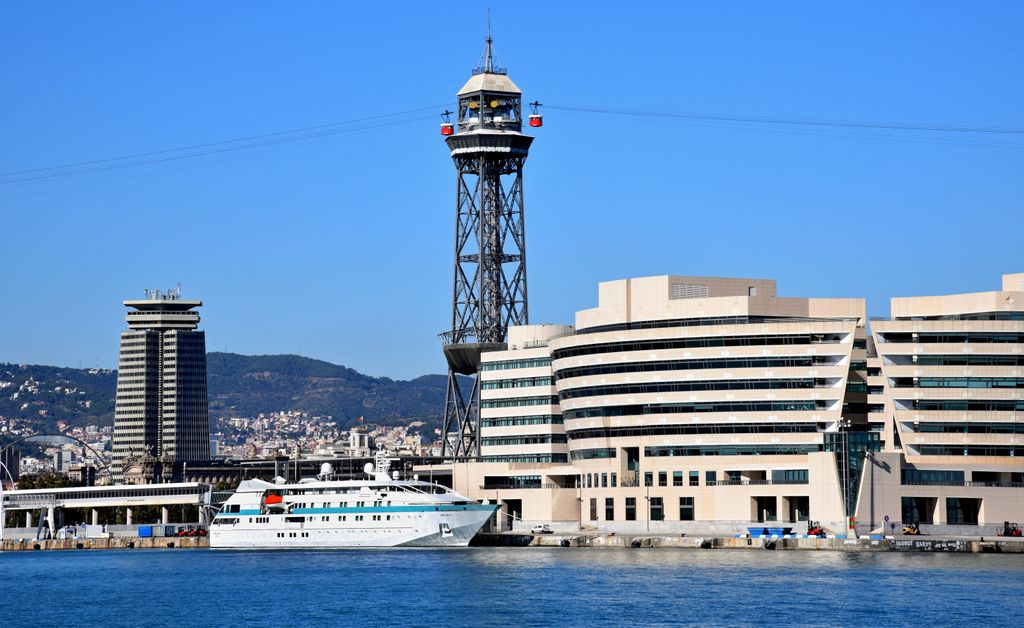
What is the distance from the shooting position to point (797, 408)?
173625 mm

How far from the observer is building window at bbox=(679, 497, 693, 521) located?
177 meters

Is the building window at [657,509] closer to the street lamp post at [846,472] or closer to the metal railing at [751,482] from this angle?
the metal railing at [751,482]

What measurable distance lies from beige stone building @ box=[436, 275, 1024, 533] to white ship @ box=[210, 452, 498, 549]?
19968 millimetres

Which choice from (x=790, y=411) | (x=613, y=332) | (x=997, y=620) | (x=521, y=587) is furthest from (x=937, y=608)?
(x=613, y=332)

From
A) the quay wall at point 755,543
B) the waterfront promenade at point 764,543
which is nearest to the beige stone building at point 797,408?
the waterfront promenade at point 764,543

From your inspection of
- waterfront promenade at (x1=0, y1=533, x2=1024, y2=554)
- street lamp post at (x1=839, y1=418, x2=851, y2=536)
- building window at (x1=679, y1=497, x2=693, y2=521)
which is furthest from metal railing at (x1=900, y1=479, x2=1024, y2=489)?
building window at (x1=679, y1=497, x2=693, y2=521)

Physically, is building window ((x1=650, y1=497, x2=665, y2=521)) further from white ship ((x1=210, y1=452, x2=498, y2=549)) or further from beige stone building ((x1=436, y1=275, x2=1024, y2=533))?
white ship ((x1=210, y1=452, x2=498, y2=549))

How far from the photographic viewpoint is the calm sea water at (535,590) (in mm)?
101938

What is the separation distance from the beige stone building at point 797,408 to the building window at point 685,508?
18cm

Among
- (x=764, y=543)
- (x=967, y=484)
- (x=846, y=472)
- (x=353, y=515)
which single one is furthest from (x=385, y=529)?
(x=967, y=484)

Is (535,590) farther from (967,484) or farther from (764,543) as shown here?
(967,484)

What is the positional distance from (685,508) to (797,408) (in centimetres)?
1540

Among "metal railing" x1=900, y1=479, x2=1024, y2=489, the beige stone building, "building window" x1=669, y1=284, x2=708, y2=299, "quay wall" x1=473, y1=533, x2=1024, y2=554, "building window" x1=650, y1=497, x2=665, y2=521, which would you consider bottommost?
"quay wall" x1=473, y1=533, x2=1024, y2=554

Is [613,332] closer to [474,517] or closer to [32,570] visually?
[474,517]
